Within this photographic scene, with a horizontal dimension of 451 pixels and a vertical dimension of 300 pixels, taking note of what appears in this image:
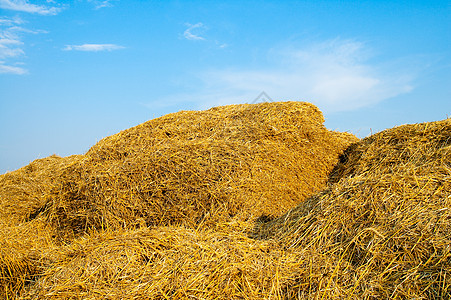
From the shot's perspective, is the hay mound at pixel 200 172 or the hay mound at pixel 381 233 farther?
the hay mound at pixel 200 172

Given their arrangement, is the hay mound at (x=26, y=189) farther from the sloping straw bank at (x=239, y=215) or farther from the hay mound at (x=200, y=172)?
the hay mound at (x=200, y=172)

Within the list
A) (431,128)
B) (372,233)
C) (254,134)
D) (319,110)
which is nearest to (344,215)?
(372,233)

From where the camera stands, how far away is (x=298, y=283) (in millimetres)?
2678

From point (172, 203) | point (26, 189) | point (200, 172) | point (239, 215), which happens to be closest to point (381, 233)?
point (239, 215)

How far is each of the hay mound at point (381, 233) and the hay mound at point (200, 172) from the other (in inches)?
28.4

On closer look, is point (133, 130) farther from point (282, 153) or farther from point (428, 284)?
point (428, 284)

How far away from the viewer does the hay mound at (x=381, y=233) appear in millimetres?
2531

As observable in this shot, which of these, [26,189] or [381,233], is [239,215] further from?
[26,189]

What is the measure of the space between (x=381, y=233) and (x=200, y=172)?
2065 mm

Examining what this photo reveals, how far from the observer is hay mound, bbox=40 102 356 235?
3.99m

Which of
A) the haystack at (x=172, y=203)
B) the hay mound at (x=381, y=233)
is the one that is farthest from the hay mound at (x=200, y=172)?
the hay mound at (x=381, y=233)

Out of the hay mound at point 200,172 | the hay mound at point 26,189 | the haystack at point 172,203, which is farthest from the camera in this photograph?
the hay mound at point 26,189

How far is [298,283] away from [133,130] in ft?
12.4

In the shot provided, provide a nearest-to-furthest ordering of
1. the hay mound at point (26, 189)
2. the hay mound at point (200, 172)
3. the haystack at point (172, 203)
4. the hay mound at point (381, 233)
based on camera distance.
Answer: the hay mound at point (381, 233), the haystack at point (172, 203), the hay mound at point (200, 172), the hay mound at point (26, 189)
